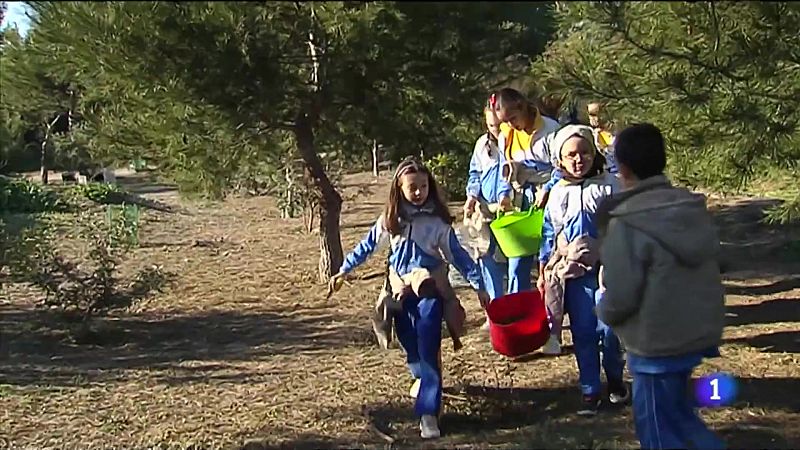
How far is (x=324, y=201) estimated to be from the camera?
8.88 meters

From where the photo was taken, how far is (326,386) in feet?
20.0

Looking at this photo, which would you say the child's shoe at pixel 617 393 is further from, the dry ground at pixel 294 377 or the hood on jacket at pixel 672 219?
the hood on jacket at pixel 672 219

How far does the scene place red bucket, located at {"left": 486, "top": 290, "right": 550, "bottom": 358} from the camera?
5395 mm

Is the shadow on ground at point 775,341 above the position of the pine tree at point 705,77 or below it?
below

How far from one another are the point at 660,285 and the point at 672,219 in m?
0.23

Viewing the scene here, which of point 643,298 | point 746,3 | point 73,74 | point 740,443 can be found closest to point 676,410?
point 643,298

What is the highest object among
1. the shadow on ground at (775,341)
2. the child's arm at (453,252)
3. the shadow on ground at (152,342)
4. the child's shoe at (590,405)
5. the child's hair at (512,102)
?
the child's hair at (512,102)

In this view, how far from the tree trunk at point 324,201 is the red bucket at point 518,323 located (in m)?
2.98

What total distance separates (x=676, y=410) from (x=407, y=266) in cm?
162

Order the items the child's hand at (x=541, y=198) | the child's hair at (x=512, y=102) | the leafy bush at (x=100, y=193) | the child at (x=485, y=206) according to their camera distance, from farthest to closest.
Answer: the leafy bush at (x=100, y=193)
the child at (x=485, y=206)
the child's hair at (x=512, y=102)
the child's hand at (x=541, y=198)

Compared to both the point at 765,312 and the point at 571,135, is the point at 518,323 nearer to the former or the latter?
the point at 571,135

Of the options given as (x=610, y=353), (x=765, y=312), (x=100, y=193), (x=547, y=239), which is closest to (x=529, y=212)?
(x=547, y=239)

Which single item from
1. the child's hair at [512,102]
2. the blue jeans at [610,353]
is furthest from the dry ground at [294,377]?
the child's hair at [512,102]

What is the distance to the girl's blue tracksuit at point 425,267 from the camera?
489 centimetres
